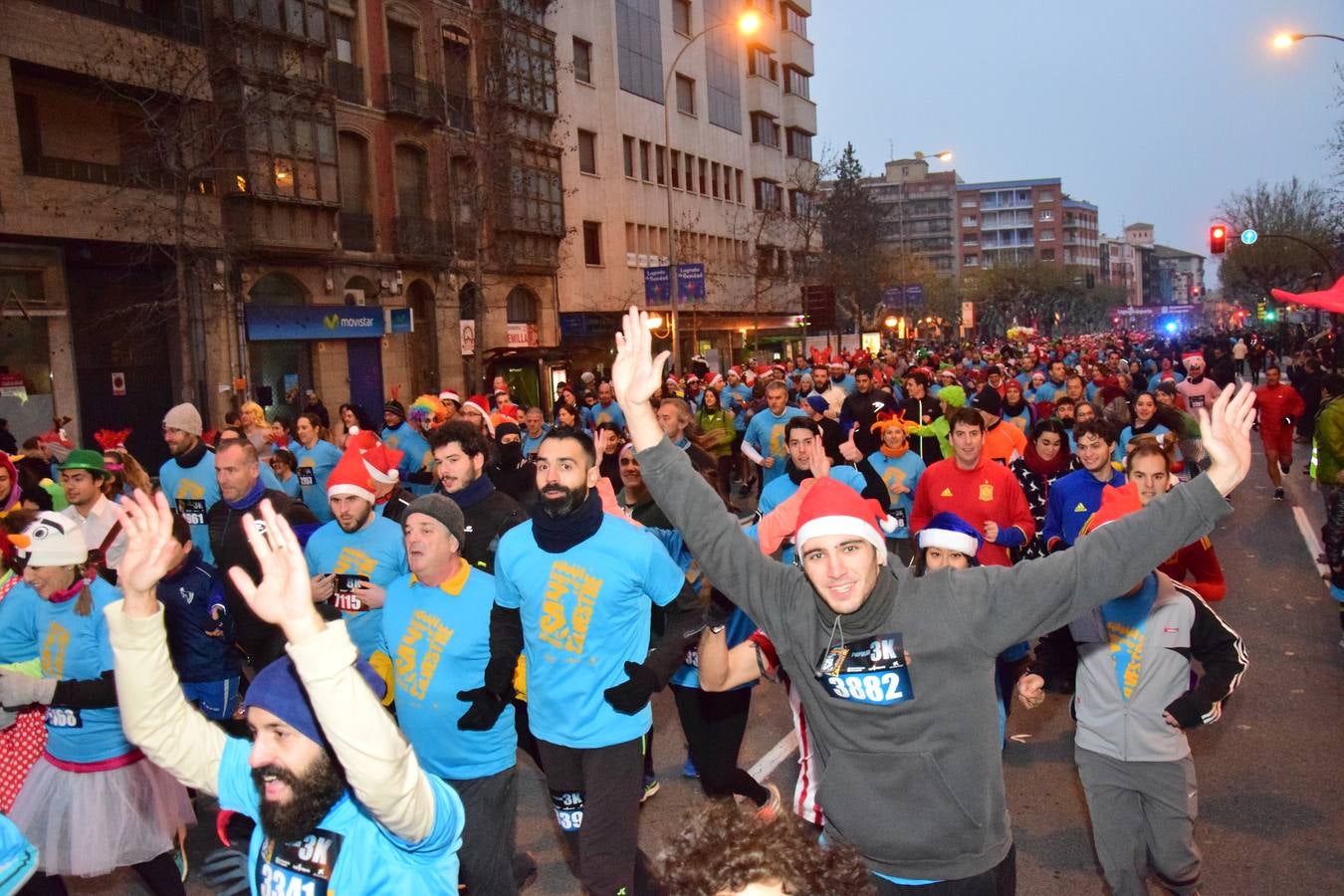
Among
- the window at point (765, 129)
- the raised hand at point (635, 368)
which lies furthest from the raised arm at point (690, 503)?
the window at point (765, 129)

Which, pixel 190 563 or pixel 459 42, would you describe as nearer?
pixel 190 563

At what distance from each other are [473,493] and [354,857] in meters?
3.80

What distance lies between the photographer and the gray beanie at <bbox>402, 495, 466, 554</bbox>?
14.9 ft

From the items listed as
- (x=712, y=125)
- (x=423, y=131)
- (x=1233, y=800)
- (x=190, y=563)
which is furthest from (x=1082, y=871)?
(x=712, y=125)

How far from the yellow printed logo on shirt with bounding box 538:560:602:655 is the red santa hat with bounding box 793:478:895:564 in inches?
52.9

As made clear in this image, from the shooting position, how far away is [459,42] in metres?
33.7

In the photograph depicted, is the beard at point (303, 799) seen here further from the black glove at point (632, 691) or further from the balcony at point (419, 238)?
the balcony at point (419, 238)

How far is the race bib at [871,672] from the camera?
2.98 metres

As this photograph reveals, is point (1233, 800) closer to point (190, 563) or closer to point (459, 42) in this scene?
point (190, 563)

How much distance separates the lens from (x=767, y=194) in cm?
5775

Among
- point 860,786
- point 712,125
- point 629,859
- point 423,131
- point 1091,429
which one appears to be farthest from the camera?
point 712,125

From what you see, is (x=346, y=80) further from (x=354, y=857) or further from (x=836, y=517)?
(x=354, y=857)

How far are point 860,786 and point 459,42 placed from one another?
112 ft

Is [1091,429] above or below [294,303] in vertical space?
below
